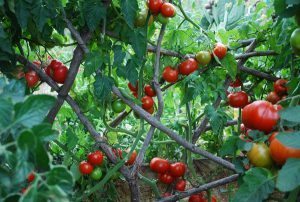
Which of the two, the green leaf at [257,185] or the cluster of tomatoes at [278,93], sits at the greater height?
the cluster of tomatoes at [278,93]

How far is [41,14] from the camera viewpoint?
93 cm

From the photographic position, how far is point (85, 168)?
1280mm

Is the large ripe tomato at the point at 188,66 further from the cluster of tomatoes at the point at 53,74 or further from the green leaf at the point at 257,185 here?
the green leaf at the point at 257,185

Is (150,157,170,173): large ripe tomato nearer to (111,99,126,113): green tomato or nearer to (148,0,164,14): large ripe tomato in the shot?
(111,99,126,113): green tomato

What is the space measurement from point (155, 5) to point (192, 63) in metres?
0.26

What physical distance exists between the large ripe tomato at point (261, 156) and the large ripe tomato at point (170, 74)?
677 millimetres

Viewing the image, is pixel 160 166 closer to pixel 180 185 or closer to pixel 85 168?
pixel 180 185

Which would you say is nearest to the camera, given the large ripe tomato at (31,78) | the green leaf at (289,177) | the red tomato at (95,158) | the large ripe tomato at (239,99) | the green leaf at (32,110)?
the green leaf at (32,110)

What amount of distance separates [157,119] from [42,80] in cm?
38

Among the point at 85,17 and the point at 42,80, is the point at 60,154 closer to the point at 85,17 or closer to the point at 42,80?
the point at 42,80

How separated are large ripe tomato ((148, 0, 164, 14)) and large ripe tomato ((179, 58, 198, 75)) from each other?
232 mm

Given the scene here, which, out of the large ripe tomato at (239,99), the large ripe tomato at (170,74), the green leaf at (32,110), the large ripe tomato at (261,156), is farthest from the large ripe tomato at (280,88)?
the green leaf at (32,110)

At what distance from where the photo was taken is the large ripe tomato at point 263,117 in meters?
0.73

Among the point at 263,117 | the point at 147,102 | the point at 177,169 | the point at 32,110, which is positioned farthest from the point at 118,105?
the point at 32,110
